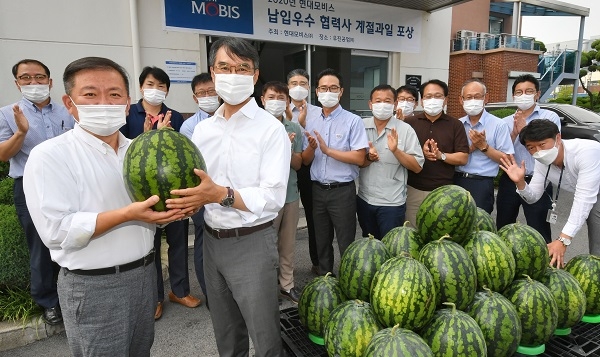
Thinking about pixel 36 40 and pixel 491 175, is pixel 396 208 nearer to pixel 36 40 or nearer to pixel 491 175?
pixel 491 175

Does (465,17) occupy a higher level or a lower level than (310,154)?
higher

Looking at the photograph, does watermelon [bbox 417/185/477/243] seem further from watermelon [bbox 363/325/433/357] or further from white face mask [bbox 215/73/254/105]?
white face mask [bbox 215/73/254/105]

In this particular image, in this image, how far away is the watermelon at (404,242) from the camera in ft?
Result: 7.36

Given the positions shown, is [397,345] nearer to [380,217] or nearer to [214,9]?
[380,217]

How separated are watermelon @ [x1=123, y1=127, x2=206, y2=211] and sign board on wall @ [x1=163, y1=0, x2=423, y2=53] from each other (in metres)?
6.16

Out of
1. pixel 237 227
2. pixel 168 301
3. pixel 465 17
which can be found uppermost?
pixel 465 17

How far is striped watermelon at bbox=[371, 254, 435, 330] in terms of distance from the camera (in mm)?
1726

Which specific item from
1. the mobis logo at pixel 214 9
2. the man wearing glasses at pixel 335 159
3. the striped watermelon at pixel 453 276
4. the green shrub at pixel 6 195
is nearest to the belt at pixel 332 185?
the man wearing glasses at pixel 335 159

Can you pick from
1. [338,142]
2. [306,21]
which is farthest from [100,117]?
[306,21]

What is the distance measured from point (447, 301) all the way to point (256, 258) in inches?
40.1

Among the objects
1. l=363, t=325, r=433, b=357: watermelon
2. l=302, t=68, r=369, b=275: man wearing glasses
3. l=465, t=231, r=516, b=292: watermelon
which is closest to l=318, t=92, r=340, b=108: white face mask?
l=302, t=68, r=369, b=275: man wearing glasses

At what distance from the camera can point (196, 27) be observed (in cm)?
734

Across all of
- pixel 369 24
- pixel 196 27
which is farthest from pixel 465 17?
pixel 196 27

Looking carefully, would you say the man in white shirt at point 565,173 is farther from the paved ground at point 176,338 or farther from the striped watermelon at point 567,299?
the paved ground at point 176,338
